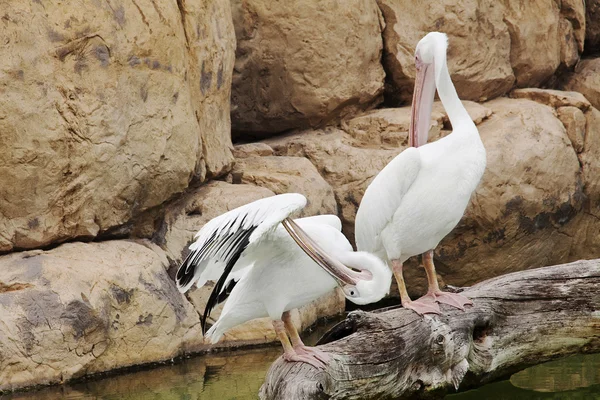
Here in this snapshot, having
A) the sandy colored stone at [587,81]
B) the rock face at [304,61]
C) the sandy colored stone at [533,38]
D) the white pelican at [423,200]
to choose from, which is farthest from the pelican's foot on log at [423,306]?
the sandy colored stone at [587,81]

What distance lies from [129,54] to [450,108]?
9.07 ft

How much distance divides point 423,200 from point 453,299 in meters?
0.58

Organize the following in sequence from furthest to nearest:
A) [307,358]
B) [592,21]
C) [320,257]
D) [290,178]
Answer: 1. [592,21]
2. [290,178]
3. [307,358]
4. [320,257]

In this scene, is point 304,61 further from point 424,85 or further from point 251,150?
point 424,85

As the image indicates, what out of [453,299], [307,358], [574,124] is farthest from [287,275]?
[574,124]

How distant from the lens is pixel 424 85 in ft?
20.3

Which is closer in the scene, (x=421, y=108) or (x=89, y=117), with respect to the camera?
(x=421, y=108)

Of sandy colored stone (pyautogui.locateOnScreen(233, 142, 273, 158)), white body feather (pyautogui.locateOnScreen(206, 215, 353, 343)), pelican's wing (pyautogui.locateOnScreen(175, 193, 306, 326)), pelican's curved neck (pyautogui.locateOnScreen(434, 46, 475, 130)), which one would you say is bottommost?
sandy colored stone (pyautogui.locateOnScreen(233, 142, 273, 158))

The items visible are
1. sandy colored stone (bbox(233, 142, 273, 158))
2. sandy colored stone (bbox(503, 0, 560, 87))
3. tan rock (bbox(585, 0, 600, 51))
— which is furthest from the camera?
tan rock (bbox(585, 0, 600, 51))

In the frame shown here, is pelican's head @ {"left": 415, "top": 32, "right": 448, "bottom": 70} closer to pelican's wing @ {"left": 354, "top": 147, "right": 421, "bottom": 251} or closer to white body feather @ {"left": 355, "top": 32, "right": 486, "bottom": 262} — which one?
white body feather @ {"left": 355, "top": 32, "right": 486, "bottom": 262}

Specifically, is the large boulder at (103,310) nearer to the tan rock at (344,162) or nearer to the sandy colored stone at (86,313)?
the sandy colored stone at (86,313)

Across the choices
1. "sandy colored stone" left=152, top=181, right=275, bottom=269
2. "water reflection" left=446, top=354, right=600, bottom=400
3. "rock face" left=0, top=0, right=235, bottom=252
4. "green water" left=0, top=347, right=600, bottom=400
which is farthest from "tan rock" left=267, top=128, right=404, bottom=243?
"water reflection" left=446, top=354, right=600, bottom=400

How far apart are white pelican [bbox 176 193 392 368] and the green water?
3.42ft

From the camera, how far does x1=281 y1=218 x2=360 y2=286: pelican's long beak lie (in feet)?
16.3
